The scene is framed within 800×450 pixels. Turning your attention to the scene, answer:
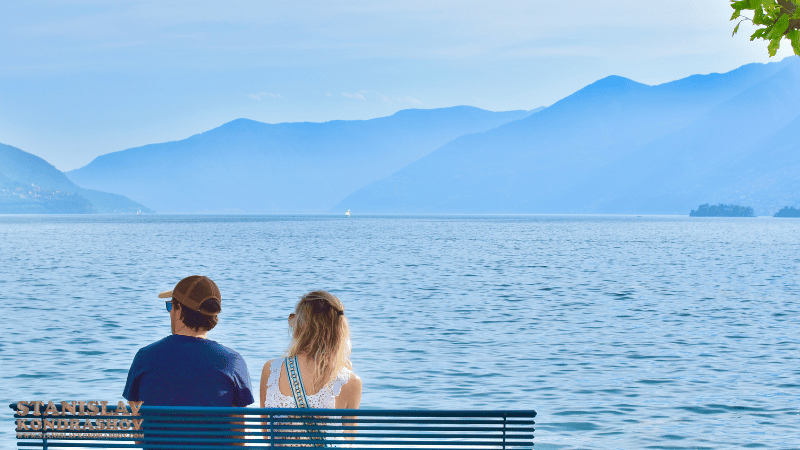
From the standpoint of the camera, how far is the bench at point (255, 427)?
4.84 m

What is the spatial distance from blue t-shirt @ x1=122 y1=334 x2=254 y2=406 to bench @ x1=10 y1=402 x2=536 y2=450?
0.45 feet

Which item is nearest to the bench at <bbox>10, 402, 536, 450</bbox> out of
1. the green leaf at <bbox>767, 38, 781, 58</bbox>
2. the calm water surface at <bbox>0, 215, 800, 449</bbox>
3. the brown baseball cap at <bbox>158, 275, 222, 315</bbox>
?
the brown baseball cap at <bbox>158, 275, 222, 315</bbox>

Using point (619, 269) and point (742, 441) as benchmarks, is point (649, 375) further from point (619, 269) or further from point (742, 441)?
point (619, 269)

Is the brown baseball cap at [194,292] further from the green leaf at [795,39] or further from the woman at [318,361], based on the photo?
the green leaf at [795,39]

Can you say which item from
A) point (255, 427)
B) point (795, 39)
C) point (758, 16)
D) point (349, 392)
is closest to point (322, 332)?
point (349, 392)

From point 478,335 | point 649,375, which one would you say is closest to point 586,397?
point 649,375

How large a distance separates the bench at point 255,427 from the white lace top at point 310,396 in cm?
9

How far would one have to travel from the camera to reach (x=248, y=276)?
43375 millimetres

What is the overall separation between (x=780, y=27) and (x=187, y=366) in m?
3.55

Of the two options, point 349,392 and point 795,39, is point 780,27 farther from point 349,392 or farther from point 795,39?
point 349,392

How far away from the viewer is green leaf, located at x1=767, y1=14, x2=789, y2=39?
4.41 m

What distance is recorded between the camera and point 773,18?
14.7 feet

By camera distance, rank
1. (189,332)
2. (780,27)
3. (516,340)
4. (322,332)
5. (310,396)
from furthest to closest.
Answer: (516,340) → (189,332) → (310,396) → (322,332) → (780,27)

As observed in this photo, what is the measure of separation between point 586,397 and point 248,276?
102 feet
